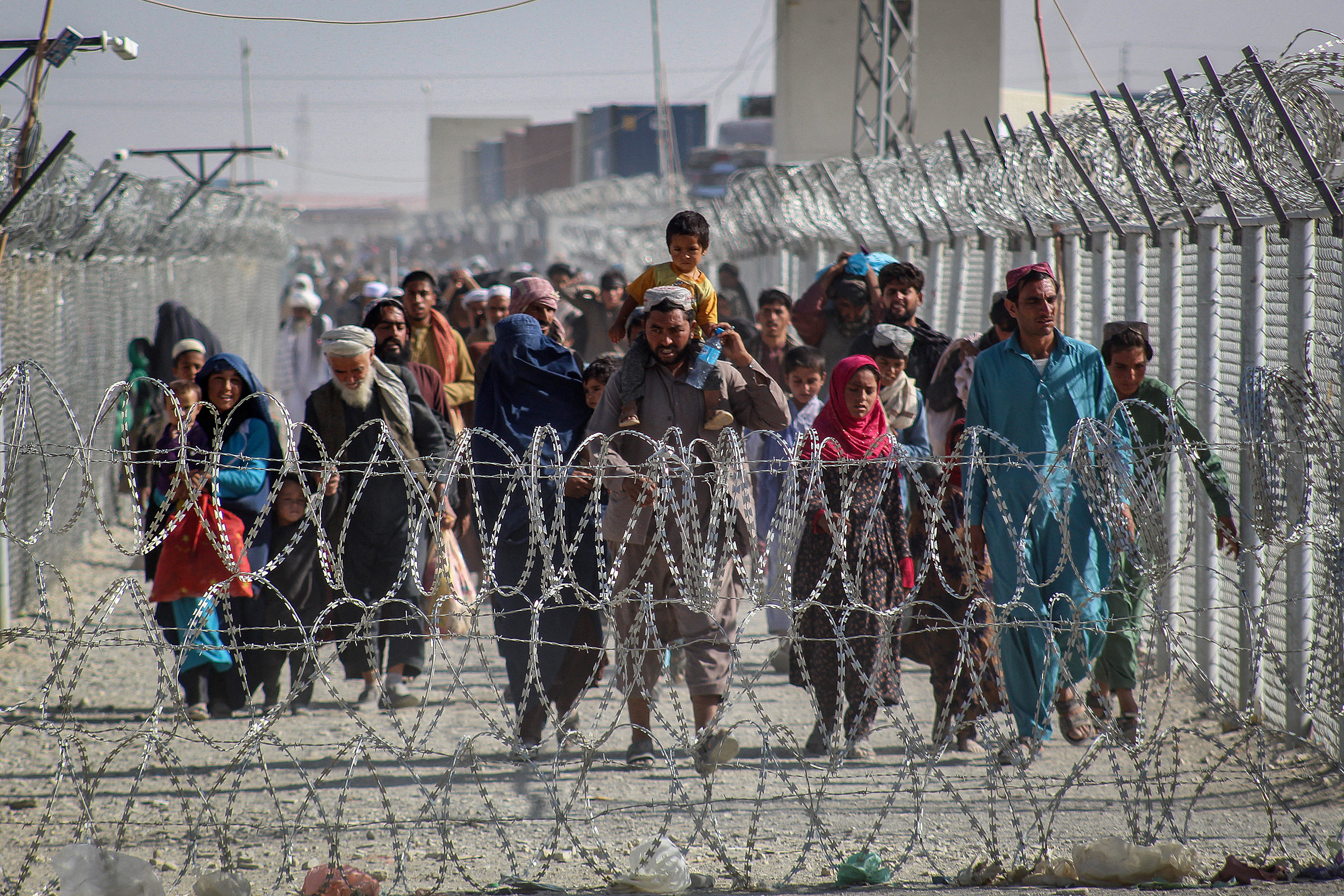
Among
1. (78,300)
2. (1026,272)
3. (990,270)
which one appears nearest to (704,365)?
(1026,272)

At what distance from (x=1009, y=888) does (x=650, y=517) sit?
1753 millimetres

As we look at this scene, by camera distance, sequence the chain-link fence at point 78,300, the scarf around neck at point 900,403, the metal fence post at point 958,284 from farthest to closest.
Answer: the metal fence post at point 958,284
the chain-link fence at point 78,300
the scarf around neck at point 900,403

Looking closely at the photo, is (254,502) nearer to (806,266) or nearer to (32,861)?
(32,861)

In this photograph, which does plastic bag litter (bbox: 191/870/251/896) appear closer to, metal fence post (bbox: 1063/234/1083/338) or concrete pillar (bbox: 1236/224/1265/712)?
concrete pillar (bbox: 1236/224/1265/712)

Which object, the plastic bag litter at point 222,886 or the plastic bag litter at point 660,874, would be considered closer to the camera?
the plastic bag litter at point 222,886

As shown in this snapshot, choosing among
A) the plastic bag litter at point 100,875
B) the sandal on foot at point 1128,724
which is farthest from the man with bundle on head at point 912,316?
the plastic bag litter at point 100,875

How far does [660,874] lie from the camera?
320 cm

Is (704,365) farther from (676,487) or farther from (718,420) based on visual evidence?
(676,487)

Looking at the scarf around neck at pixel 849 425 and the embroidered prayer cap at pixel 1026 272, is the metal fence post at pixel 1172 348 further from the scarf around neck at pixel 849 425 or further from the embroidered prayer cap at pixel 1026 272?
the scarf around neck at pixel 849 425

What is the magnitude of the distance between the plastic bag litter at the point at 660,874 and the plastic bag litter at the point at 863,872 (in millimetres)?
422

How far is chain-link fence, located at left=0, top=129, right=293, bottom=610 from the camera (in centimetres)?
656

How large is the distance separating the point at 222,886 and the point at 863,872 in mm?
1684

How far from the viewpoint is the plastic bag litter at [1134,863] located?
3.20 m

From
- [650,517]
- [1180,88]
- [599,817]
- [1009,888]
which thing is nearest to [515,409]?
[650,517]
